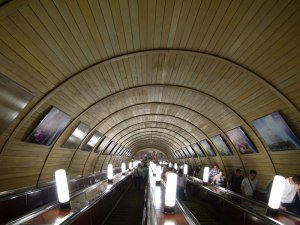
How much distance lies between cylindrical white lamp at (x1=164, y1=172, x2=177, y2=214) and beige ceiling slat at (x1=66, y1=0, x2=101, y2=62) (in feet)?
11.9

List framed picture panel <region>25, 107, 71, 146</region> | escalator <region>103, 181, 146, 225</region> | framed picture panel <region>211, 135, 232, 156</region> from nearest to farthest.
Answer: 1. framed picture panel <region>25, 107, 71, 146</region>
2. escalator <region>103, 181, 146, 225</region>
3. framed picture panel <region>211, 135, 232, 156</region>

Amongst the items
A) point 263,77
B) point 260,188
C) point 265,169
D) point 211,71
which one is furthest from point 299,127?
point 260,188

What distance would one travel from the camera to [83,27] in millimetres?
5297

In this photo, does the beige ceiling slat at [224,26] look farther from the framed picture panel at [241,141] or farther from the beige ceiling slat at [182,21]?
the framed picture panel at [241,141]

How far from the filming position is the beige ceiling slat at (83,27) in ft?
15.2

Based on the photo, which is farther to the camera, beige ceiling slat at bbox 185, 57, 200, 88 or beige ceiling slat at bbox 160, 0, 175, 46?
beige ceiling slat at bbox 185, 57, 200, 88

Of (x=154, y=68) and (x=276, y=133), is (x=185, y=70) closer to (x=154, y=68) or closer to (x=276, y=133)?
(x=154, y=68)

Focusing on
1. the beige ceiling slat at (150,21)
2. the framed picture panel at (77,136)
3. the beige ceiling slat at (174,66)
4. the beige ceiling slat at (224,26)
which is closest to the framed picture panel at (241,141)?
the beige ceiling slat at (174,66)

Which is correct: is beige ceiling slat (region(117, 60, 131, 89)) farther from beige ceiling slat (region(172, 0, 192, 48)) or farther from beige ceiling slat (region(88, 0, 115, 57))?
beige ceiling slat (region(172, 0, 192, 48))

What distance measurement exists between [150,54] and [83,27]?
7.80ft

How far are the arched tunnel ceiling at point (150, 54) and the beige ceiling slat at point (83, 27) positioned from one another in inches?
0.9

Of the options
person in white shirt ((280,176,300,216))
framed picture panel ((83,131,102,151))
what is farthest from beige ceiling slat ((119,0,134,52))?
framed picture panel ((83,131,102,151))

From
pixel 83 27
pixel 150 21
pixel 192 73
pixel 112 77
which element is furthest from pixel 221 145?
pixel 83 27

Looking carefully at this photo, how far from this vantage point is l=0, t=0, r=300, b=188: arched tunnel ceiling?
15.8 ft
